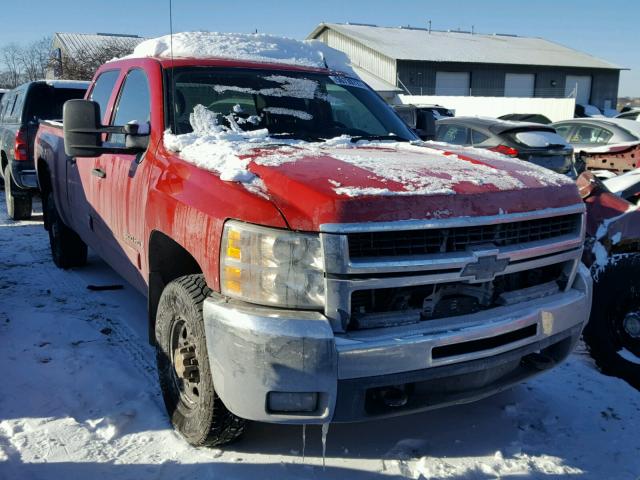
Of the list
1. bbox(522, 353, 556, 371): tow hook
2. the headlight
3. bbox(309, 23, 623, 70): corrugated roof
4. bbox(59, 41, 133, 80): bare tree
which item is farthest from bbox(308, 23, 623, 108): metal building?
the headlight

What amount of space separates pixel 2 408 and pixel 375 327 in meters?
2.23

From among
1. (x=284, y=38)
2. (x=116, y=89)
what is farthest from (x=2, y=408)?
(x=284, y=38)

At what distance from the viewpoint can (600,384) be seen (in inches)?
158

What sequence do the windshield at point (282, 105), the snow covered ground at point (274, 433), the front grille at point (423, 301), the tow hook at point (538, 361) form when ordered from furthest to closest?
1. the windshield at point (282, 105)
2. the tow hook at point (538, 361)
3. the snow covered ground at point (274, 433)
4. the front grille at point (423, 301)

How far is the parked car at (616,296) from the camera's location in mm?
4160

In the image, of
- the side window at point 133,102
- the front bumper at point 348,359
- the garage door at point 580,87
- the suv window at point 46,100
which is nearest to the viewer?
the front bumper at point 348,359

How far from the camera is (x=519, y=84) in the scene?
43.6 metres

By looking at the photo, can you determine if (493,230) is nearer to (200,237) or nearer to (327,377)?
(327,377)

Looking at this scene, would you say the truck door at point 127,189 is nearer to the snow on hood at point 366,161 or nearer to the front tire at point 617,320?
the snow on hood at point 366,161

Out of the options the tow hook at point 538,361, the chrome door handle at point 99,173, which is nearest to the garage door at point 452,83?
the chrome door handle at point 99,173

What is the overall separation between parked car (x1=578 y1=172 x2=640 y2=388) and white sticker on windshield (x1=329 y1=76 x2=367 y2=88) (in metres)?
2.03

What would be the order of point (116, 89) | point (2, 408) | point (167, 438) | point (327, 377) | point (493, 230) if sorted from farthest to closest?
point (116, 89)
point (2, 408)
point (167, 438)
point (493, 230)
point (327, 377)

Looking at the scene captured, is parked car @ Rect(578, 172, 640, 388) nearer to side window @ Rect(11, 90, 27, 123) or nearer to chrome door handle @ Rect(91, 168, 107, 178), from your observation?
chrome door handle @ Rect(91, 168, 107, 178)

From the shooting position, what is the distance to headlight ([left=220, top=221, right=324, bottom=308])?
246 centimetres
